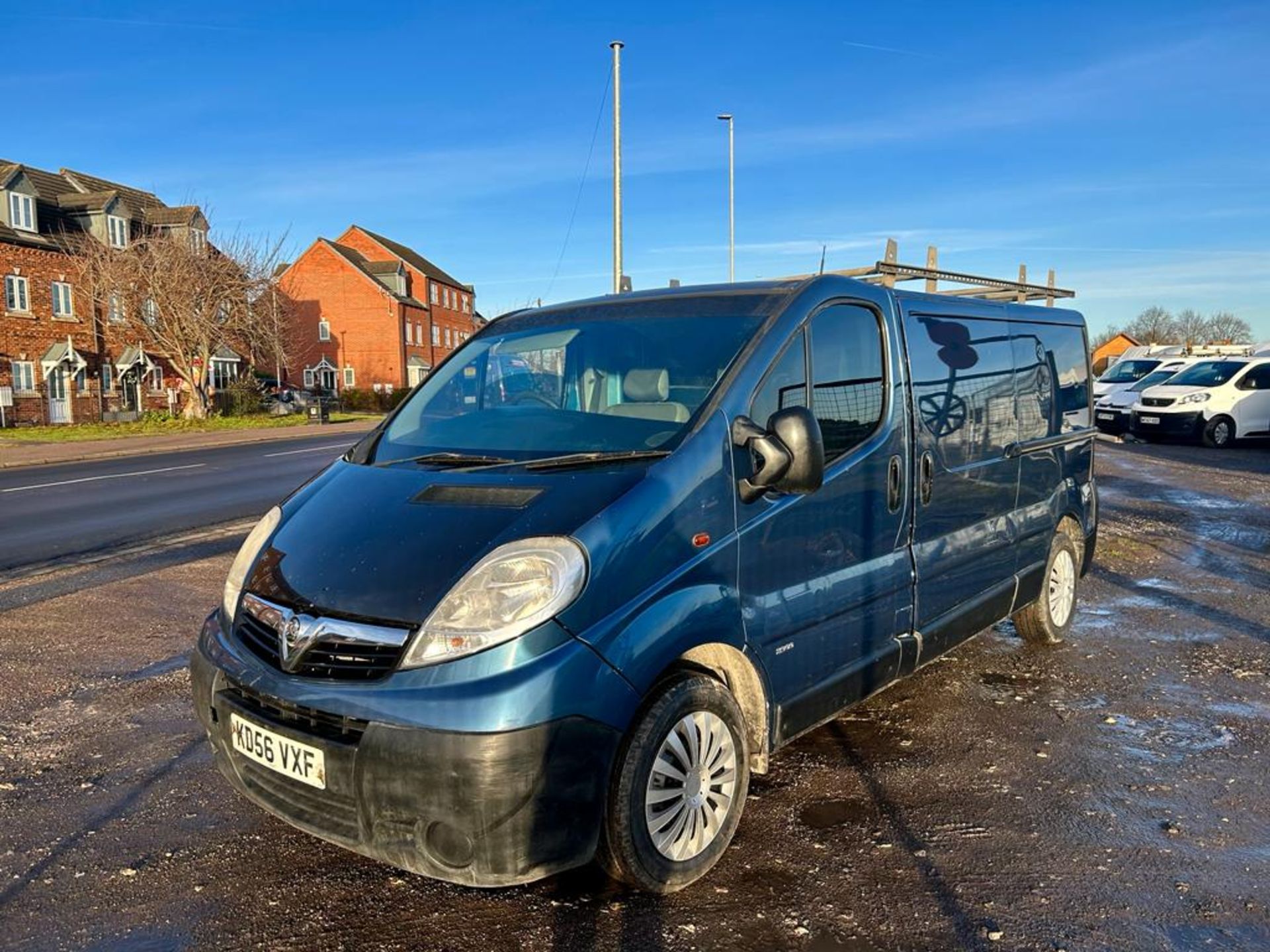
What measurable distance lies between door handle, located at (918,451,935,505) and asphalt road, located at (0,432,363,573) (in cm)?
790

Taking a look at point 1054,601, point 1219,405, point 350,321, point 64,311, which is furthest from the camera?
point 350,321

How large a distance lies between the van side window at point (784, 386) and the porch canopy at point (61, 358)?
37.3 m

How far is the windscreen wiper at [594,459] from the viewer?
2980 mm

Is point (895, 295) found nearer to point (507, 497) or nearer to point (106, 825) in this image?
point (507, 497)

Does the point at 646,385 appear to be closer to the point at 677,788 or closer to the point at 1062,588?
the point at 677,788

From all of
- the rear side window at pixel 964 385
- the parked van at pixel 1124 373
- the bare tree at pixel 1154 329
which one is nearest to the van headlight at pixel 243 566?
the rear side window at pixel 964 385

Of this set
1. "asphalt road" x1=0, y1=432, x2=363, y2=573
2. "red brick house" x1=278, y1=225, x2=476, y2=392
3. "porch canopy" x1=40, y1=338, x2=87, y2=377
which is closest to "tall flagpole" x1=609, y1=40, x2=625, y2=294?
"asphalt road" x1=0, y1=432, x2=363, y2=573

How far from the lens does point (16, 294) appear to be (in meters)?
33.0

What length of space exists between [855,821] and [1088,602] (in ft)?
14.2

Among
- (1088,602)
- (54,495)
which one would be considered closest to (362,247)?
(54,495)

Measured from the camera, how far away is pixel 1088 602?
688 cm

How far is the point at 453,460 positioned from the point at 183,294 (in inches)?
1282

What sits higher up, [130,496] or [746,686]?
[746,686]

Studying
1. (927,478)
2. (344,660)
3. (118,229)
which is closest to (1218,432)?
(927,478)
